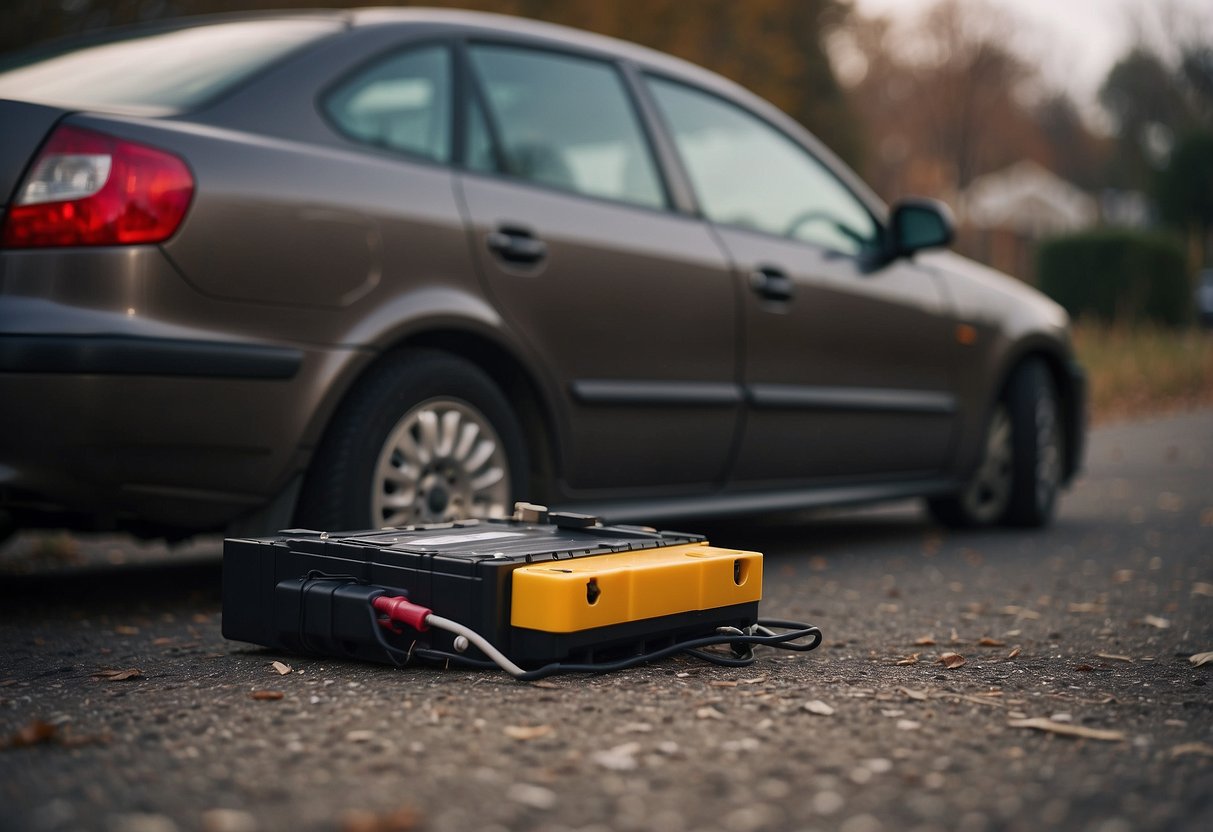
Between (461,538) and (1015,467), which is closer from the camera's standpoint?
(461,538)

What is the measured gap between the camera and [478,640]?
2.54 meters

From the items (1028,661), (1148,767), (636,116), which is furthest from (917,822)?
(636,116)

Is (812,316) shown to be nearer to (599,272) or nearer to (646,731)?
(599,272)

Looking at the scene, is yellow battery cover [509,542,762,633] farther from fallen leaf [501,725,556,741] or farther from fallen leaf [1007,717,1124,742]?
fallen leaf [1007,717,1124,742]

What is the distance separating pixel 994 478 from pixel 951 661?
300 cm

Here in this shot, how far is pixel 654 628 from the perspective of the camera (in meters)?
2.73

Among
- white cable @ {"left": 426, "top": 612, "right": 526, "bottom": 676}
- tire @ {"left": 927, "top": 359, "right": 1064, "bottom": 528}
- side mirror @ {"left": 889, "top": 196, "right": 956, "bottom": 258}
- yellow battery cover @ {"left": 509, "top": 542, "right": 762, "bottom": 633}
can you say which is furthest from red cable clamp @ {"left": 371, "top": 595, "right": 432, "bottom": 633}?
tire @ {"left": 927, "top": 359, "right": 1064, "bottom": 528}

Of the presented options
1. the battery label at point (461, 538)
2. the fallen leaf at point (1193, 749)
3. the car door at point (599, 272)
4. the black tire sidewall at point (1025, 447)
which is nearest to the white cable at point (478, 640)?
the battery label at point (461, 538)

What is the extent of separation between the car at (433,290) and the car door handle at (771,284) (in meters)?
0.01

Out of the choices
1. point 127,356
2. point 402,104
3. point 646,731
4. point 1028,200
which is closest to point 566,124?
point 402,104

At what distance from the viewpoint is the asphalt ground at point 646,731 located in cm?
185

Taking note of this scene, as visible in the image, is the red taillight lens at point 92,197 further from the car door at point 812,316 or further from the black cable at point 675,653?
the car door at point 812,316

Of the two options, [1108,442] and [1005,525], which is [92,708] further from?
[1108,442]

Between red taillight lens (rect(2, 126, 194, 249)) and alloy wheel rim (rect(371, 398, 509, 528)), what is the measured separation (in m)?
0.77
